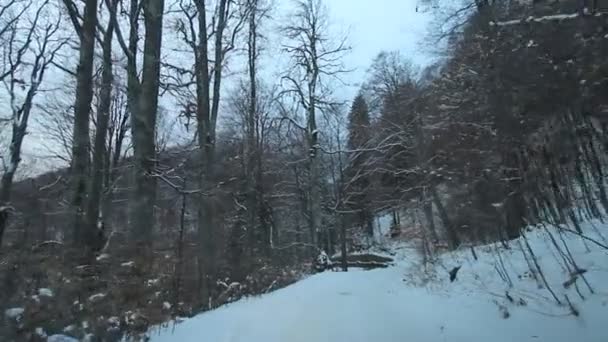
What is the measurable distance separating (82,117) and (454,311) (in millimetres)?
7134

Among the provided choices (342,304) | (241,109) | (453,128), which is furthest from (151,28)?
(241,109)

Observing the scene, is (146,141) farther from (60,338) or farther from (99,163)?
(99,163)

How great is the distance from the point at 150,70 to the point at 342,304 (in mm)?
5103

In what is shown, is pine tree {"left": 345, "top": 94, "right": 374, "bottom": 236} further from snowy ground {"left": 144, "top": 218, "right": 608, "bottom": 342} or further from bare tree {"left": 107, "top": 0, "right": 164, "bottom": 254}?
bare tree {"left": 107, "top": 0, "right": 164, "bottom": 254}

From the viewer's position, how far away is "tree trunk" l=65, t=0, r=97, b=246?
7.66 meters

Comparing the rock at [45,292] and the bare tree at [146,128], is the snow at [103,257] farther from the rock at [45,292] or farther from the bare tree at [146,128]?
the rock at [45,292]

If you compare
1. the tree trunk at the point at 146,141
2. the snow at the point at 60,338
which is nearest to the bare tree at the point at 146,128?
the tree trunk at the point at 146,141

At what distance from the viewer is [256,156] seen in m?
22.8

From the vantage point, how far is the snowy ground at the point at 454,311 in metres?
3.99

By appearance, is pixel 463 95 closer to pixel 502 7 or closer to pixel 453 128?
pixel 453 128

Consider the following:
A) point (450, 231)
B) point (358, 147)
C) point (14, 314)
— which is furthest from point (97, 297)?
point (358, 147)

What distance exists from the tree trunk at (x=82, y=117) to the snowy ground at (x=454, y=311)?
320cm

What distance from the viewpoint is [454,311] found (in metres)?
5.46

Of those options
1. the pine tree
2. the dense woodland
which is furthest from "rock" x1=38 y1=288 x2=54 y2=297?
the pine tree
